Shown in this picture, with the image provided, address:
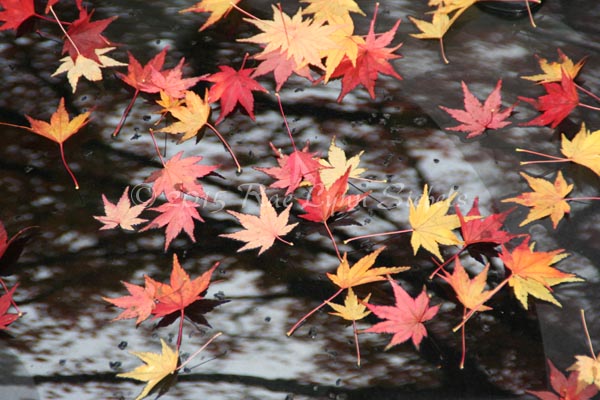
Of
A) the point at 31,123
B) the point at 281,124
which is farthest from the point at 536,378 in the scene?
the point at 31,123

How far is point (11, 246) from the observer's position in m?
1.32

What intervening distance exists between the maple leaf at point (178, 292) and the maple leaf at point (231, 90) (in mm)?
452

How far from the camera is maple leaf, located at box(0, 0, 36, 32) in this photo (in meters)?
1.67

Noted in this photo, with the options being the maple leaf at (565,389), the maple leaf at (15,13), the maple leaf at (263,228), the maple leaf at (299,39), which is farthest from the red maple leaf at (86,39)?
the maple leaf at (565,389)

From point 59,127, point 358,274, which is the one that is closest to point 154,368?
point 358,274

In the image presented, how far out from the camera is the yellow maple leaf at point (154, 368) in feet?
3.67

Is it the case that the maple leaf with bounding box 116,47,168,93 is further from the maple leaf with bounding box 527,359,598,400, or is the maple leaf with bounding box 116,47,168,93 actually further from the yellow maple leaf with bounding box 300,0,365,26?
A: the maple leaf with bounding box 527,359,598,400

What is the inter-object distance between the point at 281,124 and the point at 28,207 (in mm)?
602

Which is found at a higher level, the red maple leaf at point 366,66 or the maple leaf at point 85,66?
the red maple leaf at point 366,66

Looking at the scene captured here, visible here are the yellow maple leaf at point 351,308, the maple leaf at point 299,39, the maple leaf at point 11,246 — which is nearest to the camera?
the yellow maple leaf at point 351,308

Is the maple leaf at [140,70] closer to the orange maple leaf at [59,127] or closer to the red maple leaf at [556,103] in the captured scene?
the orange maple leaf at [59,127]

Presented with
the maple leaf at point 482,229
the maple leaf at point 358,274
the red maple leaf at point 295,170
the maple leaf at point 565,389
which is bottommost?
the maple leaf at point 565,389

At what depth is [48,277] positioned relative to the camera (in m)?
1.28

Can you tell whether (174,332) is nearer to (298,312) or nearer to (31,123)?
(298,312)
